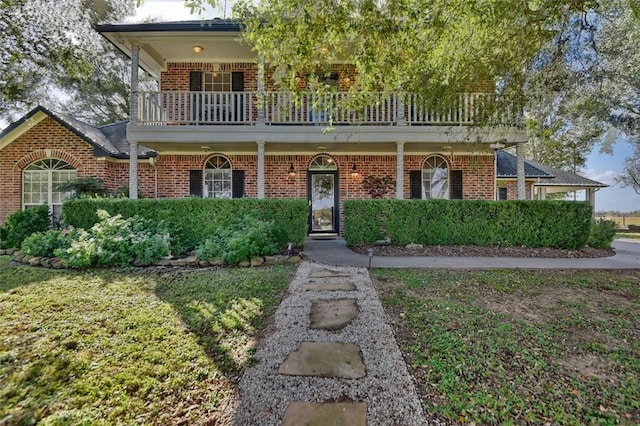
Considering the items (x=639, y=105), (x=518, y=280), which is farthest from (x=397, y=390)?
(x=639, y=105)

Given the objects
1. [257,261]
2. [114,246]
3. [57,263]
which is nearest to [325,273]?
[257,261]

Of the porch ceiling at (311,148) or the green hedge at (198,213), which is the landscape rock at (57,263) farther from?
the porch ceiling at (311,148)

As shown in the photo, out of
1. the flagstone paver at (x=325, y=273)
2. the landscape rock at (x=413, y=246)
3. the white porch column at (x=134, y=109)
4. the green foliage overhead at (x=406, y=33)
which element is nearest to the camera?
the green foliage overhead at (x=406, y=33)

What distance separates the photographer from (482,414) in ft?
6.36

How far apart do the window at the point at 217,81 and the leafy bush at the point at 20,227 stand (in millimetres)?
6084

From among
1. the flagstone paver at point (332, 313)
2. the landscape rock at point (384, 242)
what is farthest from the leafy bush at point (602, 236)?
the flagstone paver at point (332, 313)

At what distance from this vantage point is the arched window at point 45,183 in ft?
32.7

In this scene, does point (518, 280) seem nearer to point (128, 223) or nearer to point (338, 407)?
point (338, 407)

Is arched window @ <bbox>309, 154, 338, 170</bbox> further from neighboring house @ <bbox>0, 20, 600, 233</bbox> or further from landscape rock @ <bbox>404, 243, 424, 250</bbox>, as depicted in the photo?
landscape rock @ <bbox>404, 243, 424, 250</bbox>

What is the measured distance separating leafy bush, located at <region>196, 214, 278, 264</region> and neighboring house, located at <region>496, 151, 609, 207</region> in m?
11.0

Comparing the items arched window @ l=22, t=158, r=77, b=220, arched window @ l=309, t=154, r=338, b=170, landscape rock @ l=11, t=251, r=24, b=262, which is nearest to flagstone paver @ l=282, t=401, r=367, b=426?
landscape rock @ l=11, t=251, r=24, b=262

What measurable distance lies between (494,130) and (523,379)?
301 inches

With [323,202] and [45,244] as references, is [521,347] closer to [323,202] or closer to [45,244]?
[323,202]

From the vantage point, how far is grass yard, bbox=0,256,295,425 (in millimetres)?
1986
